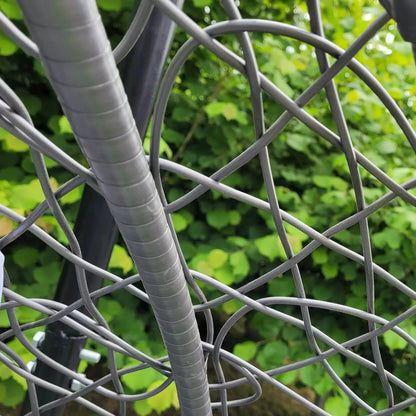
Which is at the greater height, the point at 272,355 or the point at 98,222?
the point at 272,355

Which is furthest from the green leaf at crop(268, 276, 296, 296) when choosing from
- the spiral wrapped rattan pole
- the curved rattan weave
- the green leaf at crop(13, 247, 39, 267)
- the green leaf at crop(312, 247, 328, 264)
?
the spiral wrapped rattan pole

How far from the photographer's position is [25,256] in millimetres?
1332

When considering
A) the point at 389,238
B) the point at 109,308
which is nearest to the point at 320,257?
the point at 389,238

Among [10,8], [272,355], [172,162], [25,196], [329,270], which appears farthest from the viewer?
[329,270]

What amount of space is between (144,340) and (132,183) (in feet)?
3.80

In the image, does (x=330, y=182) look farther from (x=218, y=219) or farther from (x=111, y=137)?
(x=111, y=137)

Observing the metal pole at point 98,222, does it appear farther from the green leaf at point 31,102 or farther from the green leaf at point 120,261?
the green leaf at point 31,102

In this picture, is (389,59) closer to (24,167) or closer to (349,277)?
(349,277)

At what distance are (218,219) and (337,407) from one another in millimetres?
597

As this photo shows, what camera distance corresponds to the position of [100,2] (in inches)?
47.1

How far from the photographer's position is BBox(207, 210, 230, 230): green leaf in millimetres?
1561

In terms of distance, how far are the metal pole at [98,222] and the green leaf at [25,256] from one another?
0.71m

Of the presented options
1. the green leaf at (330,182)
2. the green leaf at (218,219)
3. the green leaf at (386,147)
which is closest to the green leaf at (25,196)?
the green leaf at (218,219)

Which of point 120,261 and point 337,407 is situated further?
point 337,407
